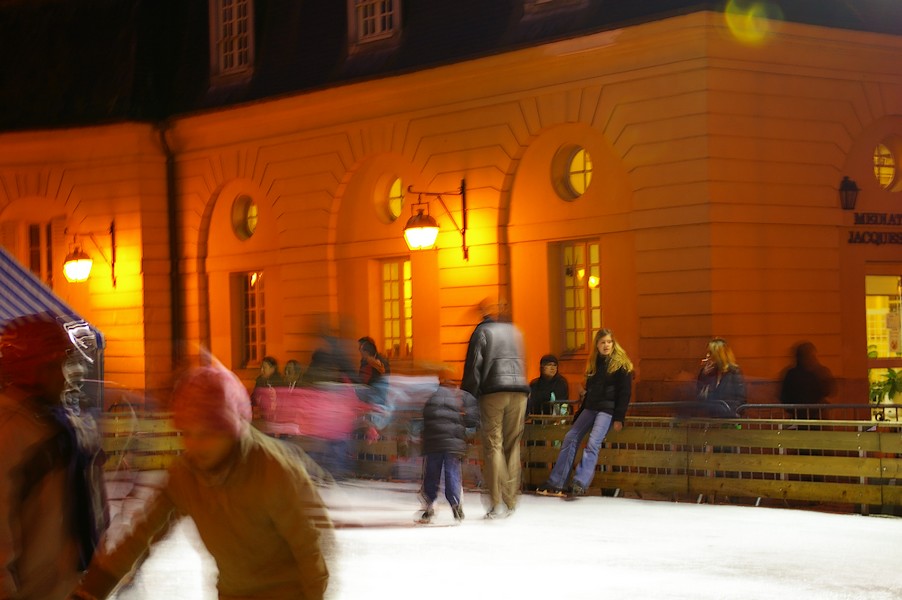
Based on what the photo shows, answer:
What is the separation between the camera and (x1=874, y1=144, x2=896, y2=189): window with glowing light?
23.6m

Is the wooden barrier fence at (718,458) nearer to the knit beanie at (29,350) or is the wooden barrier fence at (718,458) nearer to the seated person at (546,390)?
the seated person at (546,390)

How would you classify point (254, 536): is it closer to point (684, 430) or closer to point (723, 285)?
point (684, 430)

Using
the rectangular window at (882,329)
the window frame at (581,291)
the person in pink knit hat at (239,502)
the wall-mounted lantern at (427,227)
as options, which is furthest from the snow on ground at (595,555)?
the wall-mounted lantern at (427,227)

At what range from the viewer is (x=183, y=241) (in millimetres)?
31047

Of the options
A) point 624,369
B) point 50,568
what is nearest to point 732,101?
point 624,369

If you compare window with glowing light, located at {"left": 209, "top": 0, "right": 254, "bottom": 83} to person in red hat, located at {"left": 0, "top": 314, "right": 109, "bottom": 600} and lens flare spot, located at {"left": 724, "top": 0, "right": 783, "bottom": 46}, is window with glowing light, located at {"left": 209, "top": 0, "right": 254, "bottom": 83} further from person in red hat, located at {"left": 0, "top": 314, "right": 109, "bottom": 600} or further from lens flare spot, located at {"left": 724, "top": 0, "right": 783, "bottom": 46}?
person in red hat, located at {"left": 0, "top": 314, "right": 109, "bottom": 600}

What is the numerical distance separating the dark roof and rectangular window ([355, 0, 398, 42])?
0.32 m

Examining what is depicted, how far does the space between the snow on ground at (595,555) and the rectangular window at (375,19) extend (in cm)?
1197

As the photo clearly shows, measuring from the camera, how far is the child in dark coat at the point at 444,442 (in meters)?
14.9

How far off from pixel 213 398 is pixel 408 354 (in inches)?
850

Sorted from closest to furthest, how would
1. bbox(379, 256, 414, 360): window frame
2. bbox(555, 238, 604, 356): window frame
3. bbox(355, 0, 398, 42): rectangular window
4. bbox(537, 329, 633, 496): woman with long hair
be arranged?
1. bbox(537, 329, 633, 496): woman with long hair
2. bbox(555, 238, 604, 356): window frame
3. bbox(355, 0, 398, 42): rectangular window
4. bbox(379, 256, 414, 360): window frame

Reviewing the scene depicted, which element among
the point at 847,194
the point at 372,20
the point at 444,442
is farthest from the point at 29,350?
the point at 372,20

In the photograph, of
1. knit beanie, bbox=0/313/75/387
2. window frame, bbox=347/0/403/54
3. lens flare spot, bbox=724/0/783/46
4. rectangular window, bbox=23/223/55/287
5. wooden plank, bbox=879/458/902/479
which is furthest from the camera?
rectangular window, bbox=23/223/55/287

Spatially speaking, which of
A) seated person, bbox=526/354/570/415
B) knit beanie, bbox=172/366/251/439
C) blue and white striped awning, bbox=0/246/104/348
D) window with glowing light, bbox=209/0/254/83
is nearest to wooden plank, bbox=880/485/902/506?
seated person, bbox=526/354/570/415
